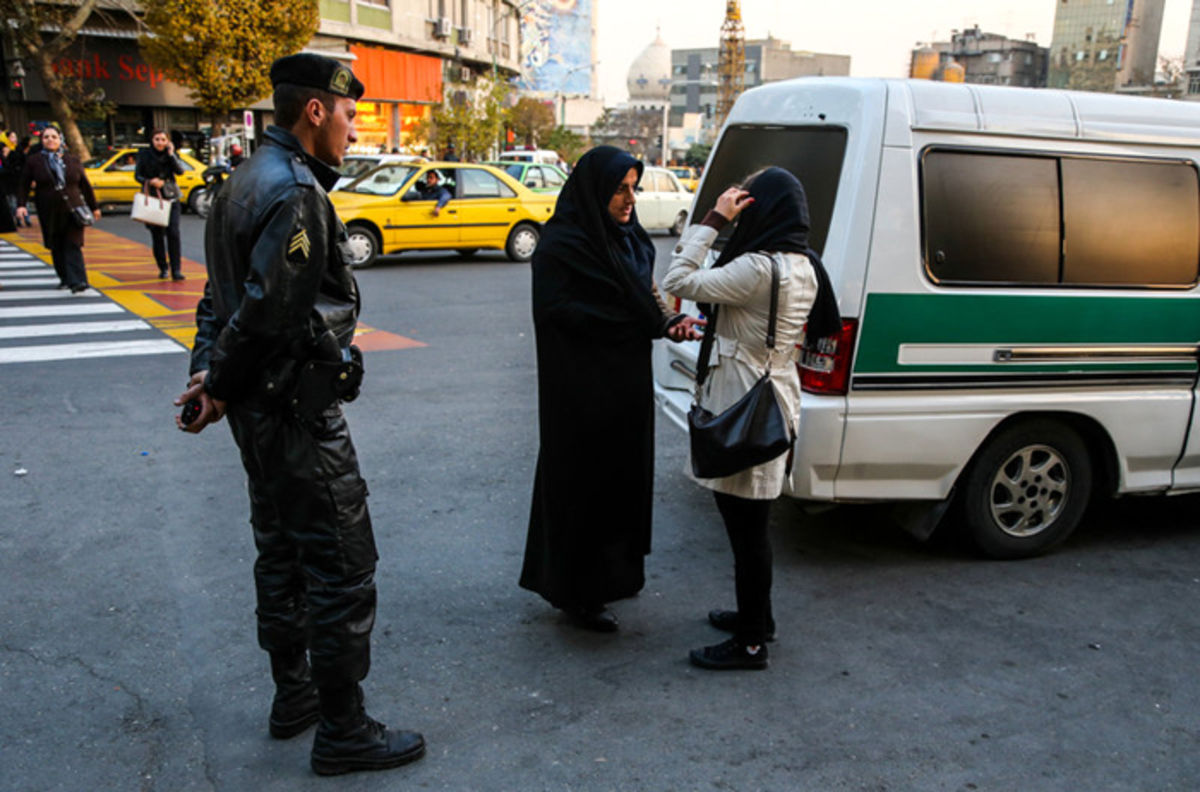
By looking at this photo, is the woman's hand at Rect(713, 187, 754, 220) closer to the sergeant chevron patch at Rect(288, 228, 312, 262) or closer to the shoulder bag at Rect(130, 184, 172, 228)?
the sergeant chevron patch at Rect(288, 228, 312, 262)

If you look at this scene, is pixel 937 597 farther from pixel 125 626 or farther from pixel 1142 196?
pixel 125 626

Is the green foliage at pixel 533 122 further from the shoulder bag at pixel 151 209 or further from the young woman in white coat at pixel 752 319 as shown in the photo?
the young woman in white coat at pixel 752 319

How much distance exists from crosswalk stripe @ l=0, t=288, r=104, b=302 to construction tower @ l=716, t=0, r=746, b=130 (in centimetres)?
14598

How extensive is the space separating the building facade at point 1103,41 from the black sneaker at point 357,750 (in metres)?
127

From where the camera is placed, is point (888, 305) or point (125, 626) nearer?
point (125, 626)

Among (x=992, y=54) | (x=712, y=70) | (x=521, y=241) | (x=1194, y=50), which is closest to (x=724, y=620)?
(x=521, y=241)

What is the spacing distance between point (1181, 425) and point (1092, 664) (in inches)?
61.1

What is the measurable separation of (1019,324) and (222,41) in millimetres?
29170

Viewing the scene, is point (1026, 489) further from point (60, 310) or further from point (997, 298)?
point (60, 310)

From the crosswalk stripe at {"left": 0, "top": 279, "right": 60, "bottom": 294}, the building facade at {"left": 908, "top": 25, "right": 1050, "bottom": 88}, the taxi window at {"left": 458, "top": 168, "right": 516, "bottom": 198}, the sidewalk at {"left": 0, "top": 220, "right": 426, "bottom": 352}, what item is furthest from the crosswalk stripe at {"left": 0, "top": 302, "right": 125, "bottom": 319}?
the building facade at {"left": 908, "top": 25, "right": 1050, "bottom": 88}

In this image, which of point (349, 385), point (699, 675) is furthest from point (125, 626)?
point (699, 675)

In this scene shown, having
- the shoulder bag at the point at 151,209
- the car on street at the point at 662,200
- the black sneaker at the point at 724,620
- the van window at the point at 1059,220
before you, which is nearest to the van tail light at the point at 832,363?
the van window at the point at 1059,220

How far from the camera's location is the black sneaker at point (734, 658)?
371cm

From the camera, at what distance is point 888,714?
3.43 metres
